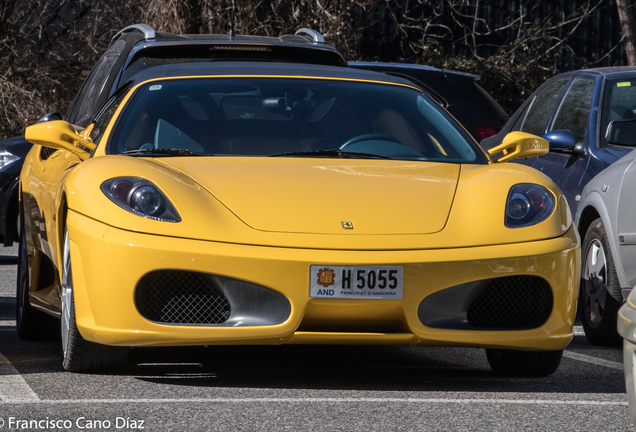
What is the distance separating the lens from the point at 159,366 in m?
4.86

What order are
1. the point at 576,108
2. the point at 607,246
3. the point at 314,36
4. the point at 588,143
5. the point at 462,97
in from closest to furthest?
the point at 607,246 → the point at 588,143 → the point at 576,108 → the point at 314,36 → the point at 462,97

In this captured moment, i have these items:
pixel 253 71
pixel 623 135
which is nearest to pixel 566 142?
pixel 623 135

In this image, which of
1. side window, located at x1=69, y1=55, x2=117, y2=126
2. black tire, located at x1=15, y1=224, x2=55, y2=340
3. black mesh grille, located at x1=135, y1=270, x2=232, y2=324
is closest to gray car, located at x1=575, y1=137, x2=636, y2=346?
black mesh grille, located at x1=135, y1=270, x2=232, y2=324

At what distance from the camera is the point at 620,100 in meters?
7.38

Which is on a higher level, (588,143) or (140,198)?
(140,198)

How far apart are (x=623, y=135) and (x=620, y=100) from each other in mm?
522

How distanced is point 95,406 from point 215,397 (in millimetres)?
458

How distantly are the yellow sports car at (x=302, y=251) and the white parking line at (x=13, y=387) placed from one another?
0.78 feet

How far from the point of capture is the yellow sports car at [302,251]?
421 centimetres

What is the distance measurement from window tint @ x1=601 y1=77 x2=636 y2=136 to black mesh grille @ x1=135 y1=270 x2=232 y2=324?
→ 12.5ft

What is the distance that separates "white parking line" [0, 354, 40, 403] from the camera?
13.3 ft

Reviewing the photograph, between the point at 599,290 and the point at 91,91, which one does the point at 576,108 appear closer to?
the point at 599,290

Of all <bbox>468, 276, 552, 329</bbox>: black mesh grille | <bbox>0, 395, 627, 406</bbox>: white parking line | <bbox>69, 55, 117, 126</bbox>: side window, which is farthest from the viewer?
<bbox>69, 55, 117, 126</bbox>: side window

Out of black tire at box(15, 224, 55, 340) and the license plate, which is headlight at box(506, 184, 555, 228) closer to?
the license plate
